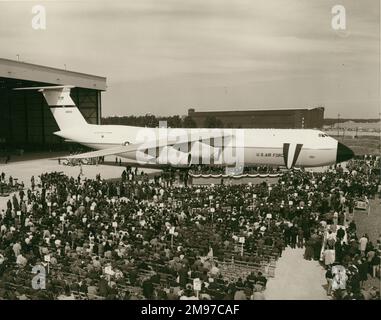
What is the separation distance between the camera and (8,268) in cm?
1328

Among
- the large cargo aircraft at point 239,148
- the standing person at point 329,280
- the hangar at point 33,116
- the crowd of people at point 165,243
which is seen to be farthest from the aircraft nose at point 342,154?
the hangar at point 33,116

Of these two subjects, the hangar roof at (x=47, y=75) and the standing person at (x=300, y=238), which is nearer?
the standing person at (x=300, y=238)

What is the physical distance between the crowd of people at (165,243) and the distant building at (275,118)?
8884cm

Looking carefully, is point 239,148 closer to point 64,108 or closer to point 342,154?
point 342,154

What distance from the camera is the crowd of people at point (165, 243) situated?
12.6 m

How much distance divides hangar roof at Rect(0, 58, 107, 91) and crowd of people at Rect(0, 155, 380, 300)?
22095 mm

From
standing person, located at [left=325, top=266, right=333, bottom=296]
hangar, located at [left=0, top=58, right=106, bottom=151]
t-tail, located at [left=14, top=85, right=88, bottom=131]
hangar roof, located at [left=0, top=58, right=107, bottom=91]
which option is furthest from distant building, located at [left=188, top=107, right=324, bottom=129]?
standing person, located at [left=325, top=266, right=333, bottom=296]

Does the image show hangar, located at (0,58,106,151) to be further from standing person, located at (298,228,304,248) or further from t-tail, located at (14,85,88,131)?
standing person, located at (298,228,304,248)

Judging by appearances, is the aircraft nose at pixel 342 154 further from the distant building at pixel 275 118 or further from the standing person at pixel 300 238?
the distant building at pixel 275 118

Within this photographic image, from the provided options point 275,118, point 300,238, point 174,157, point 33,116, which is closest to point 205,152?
point 174,157

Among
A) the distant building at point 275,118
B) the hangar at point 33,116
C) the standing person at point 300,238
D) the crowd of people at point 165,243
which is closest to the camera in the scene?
the crowd of people at point 165,243
